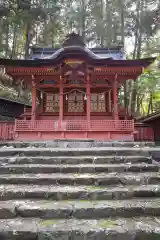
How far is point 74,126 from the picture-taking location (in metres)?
9.61

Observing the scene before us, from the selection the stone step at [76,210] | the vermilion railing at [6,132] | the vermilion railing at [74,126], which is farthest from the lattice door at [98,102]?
the stone step at [76,210]

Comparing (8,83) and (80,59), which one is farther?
(8,83)

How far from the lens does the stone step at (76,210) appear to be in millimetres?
3207

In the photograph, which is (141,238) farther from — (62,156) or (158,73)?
(158,73)

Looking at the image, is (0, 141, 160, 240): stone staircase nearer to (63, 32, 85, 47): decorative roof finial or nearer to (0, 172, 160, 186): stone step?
(0, 172, 160, 186): stone step

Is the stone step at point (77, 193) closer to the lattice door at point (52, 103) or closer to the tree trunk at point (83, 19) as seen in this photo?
the lattice door at point (52, 103)

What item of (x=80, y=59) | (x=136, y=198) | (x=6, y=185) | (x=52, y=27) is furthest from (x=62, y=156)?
(x=52, y=27)

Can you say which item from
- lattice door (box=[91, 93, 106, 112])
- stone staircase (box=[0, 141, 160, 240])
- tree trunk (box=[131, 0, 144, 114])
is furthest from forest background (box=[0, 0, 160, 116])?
stone staircase (box=[0, 141, 160, 240])

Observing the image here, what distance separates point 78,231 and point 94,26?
73.5 feet

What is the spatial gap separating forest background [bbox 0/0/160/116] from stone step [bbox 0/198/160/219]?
12682 mm

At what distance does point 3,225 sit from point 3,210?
0.98 ft

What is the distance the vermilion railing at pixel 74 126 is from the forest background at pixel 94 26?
22.0 ft

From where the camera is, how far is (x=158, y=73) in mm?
14984

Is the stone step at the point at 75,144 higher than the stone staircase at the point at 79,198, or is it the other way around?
the stone step at the point at 75,144
